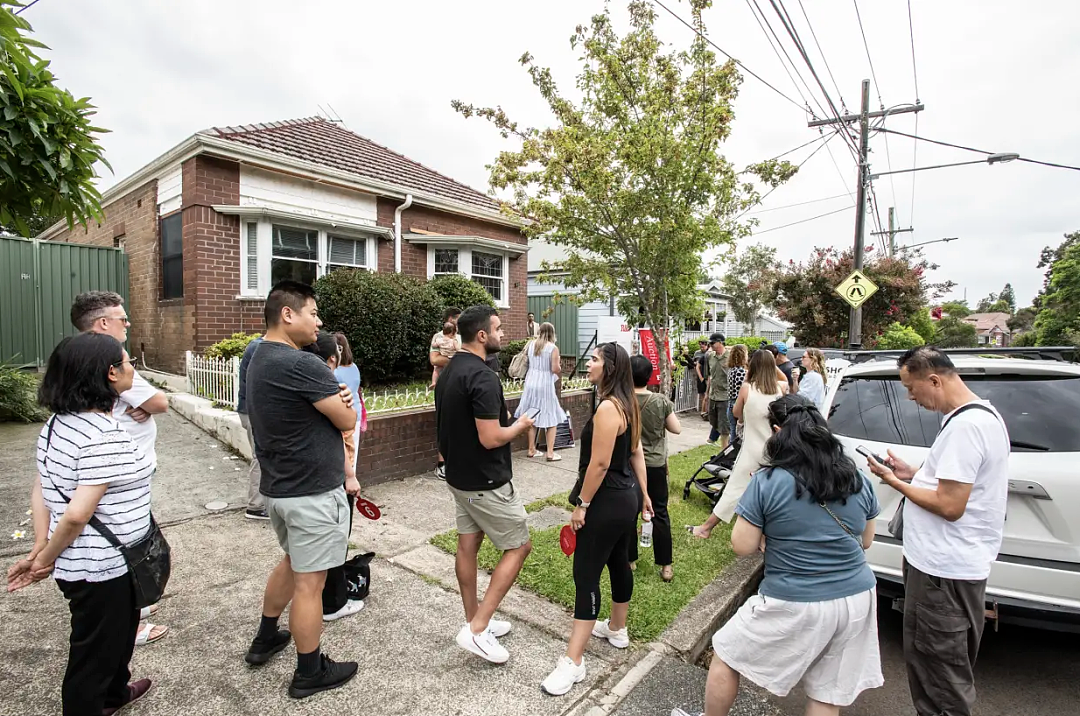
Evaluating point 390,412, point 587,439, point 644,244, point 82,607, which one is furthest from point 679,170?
point 82,607

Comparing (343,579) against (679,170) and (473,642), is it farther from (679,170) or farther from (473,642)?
(679,170)

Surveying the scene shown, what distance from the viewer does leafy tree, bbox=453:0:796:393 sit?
736 centimetres

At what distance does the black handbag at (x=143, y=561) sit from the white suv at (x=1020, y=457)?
3.81m

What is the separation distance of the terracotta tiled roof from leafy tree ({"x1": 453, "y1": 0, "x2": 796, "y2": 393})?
4.87 m

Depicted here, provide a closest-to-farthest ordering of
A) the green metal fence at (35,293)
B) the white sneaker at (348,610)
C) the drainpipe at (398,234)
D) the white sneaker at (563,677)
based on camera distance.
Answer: the white sneaker at (563,677) → the white sneaker at (348,610) → the green metal fence at (35,293) → the drainpipe at (398,234)

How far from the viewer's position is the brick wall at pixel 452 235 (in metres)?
11.8

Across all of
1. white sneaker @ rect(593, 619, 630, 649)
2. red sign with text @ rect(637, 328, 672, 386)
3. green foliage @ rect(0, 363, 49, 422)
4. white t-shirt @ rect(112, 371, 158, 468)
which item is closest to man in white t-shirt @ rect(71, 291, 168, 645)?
white t-shirt @ rect(112, 371, 158, 468)

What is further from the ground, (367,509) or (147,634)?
(367,509)

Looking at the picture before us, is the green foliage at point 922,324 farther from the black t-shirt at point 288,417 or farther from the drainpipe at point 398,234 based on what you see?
the black t-shirt at point 288,417

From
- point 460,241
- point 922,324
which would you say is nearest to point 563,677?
point 460,241

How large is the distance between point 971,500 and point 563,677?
207 cm

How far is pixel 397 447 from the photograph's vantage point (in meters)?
6.27

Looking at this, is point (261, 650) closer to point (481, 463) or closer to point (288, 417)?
point (288, 417)

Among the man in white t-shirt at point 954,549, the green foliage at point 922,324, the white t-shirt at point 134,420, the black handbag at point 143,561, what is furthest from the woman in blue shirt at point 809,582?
the green foliage at point 922,324
